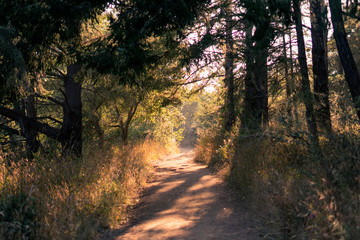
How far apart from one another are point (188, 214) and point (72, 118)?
5.48m

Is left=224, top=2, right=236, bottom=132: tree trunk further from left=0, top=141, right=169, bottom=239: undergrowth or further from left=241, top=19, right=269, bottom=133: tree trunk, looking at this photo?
left=0, top=141, right=169, bottom=239: undergrowth

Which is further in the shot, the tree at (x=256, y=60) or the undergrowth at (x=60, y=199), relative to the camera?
the tree at (x=256, y=60)

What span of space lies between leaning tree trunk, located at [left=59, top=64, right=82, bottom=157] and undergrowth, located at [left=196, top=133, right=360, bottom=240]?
525cm

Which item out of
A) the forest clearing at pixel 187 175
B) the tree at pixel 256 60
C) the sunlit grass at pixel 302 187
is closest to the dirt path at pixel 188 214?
the forest clearing at pixel 187 175

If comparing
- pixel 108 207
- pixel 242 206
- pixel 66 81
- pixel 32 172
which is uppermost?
pixel 66 81

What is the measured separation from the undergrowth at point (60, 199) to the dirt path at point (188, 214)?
56cm

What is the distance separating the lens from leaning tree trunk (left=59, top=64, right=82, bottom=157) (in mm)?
9571

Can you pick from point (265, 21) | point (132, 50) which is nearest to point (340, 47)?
point (265, 21)

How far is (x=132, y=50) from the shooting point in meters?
6.45

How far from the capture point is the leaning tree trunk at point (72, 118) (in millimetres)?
9571

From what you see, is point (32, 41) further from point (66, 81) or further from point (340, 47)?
point (340, 47)

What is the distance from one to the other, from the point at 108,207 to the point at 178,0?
4.72 m

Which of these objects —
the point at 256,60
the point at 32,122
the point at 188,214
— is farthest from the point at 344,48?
the point at 32,122

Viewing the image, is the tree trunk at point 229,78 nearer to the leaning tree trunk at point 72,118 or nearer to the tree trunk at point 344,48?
the tree trunk at point 344,48
